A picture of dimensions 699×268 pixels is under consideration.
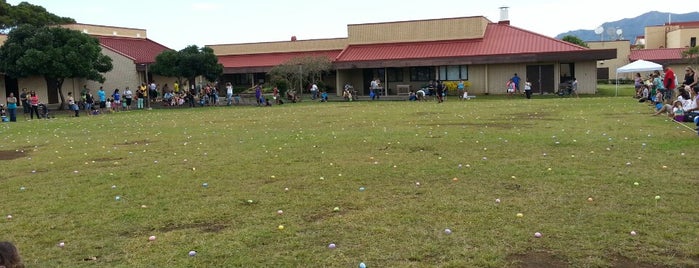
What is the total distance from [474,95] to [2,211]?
32.0 m

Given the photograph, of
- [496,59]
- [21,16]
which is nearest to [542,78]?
[496,59]

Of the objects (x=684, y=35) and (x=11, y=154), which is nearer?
(x=11, y=154)

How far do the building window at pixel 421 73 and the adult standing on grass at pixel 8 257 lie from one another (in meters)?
35.9

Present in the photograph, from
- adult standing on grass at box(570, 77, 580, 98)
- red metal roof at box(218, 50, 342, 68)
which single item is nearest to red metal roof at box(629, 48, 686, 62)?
adult standing on grass at box(570, 77, 580, 98)

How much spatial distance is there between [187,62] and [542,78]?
21.3m

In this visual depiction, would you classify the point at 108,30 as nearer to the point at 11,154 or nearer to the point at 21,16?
the point at 21,16

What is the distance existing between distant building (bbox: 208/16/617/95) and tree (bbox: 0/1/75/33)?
1795 cm

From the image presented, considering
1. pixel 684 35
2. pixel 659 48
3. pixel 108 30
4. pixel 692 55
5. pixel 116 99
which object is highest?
pixel 108 30

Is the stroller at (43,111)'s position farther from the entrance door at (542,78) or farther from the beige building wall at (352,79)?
the entrance door at (542,78)

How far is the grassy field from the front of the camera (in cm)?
493

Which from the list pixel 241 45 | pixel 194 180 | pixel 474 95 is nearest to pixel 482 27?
pixel 474 95

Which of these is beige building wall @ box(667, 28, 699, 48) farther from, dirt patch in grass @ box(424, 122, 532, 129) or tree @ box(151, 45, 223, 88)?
dirt patch in grass @ box(424, 122, 532, 129)

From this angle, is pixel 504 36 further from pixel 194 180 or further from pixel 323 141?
pixel 194 180

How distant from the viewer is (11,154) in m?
12.5
